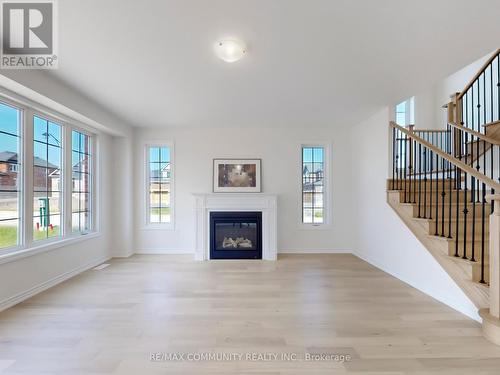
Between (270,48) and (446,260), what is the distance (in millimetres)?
2703

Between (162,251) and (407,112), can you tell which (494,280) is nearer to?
(162,251)

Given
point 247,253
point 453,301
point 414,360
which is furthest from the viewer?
point 247,253

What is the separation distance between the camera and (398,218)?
3.81 m

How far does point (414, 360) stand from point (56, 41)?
3.74 m

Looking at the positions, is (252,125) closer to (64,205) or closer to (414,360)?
(64,205)

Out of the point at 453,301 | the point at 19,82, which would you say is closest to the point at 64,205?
the point at 19,82

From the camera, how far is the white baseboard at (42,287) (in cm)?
287

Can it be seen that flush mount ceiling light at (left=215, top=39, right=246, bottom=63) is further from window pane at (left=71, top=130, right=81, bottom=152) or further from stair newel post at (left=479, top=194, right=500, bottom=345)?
window pane at (left=71, top=130, right=81, bottom=152)

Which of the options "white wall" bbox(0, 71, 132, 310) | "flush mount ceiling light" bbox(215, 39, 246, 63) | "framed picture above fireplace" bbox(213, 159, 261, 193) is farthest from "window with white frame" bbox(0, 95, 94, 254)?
"flush mount ceiling light" bbox(215, 39, 246, 63)

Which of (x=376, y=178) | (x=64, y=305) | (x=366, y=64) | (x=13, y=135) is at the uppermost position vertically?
(x=366, y=64)

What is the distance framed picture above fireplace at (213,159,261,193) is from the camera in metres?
5.43

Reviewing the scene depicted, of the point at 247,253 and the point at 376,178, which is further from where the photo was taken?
the point at 247,253

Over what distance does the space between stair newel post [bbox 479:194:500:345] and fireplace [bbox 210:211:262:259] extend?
131 inches

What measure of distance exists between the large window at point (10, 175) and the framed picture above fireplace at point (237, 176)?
2996 mm
